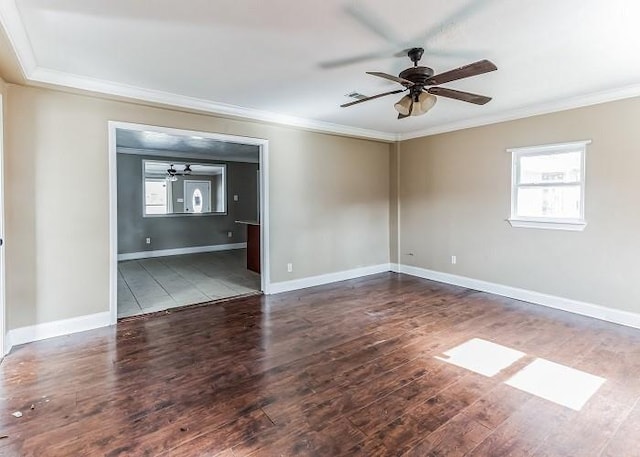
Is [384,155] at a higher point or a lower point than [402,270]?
higher

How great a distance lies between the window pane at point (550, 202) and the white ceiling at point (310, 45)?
3.27ft

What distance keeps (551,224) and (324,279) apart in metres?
3.14

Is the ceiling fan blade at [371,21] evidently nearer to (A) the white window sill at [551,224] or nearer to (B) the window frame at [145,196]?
(A) the white window sill at [551,224]

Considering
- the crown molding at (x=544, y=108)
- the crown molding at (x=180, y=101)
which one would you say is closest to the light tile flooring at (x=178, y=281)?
the crown molding at (x=180, y=101)

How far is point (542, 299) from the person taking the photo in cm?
431

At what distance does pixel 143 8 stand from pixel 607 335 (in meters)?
4.74

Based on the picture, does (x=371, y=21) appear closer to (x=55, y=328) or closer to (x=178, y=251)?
(x=55, y=328)

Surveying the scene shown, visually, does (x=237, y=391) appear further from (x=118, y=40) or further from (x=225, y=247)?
(x=225, y=247)

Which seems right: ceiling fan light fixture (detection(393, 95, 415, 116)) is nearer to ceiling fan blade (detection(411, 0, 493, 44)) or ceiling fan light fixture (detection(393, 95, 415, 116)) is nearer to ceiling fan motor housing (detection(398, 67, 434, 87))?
Result: ceiling fan motor housing (detection(398, 67, 434, 87))

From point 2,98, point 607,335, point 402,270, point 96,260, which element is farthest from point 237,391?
point 402,270

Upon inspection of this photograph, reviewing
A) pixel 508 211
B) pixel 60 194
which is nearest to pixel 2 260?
pixel 60 194

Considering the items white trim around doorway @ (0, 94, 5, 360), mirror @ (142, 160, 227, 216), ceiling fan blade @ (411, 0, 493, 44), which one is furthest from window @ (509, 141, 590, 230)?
mirror @ (142, 160, 227, 216)

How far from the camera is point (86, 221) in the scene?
3512 millimetres

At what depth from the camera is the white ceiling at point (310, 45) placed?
6.93ft
